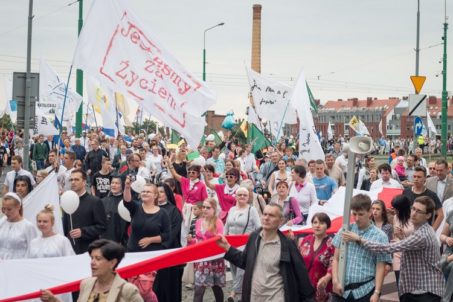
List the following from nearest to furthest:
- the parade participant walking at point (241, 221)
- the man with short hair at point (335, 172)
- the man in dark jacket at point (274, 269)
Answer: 1. the man in dark jacket at point (274, 269)
2. the parade participant walking at point (241, 221)
3. the man with short hair at point (335, 172)

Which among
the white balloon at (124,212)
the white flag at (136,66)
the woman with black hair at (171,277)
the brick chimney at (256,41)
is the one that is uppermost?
the brick chimney at (256,41)

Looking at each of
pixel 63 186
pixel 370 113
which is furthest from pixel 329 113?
pixel 63 186

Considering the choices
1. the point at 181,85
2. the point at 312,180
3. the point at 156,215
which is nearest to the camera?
the point at 156,215

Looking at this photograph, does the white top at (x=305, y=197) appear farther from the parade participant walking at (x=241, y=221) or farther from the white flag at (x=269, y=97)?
the white flag at (x=269, y=97)

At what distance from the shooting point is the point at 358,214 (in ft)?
21.3

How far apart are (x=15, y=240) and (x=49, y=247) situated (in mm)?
458

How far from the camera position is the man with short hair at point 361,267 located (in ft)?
21.0

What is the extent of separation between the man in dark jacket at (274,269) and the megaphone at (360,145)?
2.50 feet

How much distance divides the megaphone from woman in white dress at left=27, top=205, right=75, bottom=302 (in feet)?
9.25

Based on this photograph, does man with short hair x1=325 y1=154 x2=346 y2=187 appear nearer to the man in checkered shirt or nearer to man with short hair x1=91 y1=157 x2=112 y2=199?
man with short hair x1=91 y1=157 x2=112 y2=199

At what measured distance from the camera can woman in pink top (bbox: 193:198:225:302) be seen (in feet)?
29.1

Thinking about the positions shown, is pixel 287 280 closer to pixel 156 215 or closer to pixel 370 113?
pixel 156 215

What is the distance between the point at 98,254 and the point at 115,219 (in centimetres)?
465

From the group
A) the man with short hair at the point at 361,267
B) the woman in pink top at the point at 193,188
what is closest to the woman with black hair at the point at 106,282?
the man with short hair at the point at 361,267
